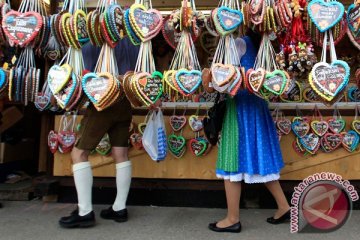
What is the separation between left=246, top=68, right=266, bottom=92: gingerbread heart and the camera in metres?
2.40

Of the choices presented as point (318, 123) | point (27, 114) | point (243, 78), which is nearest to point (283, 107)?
point (318, 123)

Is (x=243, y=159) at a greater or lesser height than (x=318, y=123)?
lesser

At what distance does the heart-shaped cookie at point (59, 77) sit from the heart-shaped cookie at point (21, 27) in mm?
275

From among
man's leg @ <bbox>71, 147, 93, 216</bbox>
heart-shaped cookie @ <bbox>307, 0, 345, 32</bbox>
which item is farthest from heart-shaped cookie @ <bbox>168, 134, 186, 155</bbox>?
heart-shaped cookie @ <bbox>307, 0, 345, 32</bbox>

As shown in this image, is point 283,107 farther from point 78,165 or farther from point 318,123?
point 78,165

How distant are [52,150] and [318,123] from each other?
2349mm

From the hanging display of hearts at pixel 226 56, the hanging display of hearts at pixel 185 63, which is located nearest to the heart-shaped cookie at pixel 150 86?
the hanging display of hearts at pixel 185 63

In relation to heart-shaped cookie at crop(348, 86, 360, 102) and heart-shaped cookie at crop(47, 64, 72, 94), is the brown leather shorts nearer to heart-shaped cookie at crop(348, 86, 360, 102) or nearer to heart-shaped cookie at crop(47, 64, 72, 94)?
heart-shaped cookie at crop(47, 64, 72, 94)

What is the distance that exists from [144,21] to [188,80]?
484 mm

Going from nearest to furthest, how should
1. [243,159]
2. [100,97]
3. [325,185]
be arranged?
[100,97], [243,159], [325,185]

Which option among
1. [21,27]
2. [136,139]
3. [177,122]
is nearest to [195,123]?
[177,122]

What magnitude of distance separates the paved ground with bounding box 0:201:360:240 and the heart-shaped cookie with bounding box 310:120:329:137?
702 millimetres

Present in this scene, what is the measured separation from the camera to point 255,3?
2463mm

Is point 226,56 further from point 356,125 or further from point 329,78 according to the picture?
point 356,125
